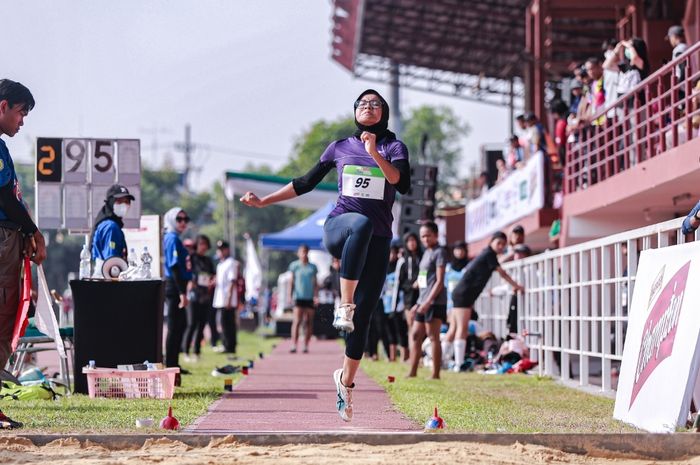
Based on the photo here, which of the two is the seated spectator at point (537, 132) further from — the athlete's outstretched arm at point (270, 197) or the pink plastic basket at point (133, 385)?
the athlete's outstretched arm at point (270, 197)

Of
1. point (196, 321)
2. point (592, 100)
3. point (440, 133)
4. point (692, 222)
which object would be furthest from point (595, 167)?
point (440, 133)

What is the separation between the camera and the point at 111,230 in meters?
11.8

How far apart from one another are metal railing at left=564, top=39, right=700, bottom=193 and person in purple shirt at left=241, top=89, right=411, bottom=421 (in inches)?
252

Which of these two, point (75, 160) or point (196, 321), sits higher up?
point (75, 160)

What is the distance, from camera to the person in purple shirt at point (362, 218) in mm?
8008

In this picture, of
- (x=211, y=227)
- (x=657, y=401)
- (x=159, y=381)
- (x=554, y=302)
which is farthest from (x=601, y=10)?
(x=211, y=227)

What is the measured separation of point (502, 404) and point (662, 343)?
9.84ft

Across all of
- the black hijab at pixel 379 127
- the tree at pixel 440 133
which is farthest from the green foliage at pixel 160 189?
the black hijab at pixel 379 127

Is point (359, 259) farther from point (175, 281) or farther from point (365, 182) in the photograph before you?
point (175, 281)

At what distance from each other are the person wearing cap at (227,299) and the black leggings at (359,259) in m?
15.4

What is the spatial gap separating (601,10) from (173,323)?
16641 mm

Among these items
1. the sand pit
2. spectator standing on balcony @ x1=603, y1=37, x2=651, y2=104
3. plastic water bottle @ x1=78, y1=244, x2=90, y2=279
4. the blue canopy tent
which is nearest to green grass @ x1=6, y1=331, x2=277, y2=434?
the sand pit

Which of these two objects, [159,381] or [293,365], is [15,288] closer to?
[159,381]

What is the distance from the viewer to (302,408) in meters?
10.3
